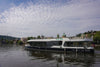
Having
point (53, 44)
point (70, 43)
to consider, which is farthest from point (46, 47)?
point (70, 43)

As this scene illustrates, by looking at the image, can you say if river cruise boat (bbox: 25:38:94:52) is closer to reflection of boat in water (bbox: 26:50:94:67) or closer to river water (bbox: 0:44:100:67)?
reflection of boat in water (bbox: 26:50:94:67)

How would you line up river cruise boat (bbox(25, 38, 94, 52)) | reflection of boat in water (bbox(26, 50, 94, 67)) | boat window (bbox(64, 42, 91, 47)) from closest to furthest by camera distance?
reflection of boat in water (bbox(26, 50, 94, 67)) < river cruise boat (bbox(25, 38, 94, 52)) < boat window (bbox(64, 42, 91, 47))

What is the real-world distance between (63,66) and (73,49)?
1968 centimetres

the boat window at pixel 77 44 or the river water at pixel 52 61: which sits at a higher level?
the boat window at pixel 77 44

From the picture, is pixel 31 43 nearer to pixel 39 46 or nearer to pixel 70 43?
pixel 39 46

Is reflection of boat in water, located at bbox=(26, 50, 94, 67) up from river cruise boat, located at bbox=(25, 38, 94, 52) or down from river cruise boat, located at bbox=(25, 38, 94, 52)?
down

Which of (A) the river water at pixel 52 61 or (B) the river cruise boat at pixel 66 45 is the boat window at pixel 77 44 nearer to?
(B) the river cruise boat at pixel 66 45

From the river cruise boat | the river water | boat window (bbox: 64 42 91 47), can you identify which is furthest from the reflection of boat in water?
boat window (bbox: 64 42 91 47)

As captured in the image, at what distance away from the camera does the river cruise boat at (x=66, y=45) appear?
1499 inches

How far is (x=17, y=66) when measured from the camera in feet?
68.2

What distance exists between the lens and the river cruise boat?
125 ft

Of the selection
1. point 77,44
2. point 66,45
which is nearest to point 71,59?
point 77,44

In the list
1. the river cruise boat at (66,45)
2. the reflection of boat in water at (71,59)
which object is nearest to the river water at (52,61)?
the reflection of boat in water at (71,59)

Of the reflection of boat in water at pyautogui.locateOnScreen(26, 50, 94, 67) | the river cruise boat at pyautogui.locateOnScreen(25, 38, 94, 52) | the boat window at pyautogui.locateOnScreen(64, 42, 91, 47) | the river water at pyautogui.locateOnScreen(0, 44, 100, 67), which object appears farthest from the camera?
the boat window at pyautogui.locateOnScreen(64, 42, 91, 47)
